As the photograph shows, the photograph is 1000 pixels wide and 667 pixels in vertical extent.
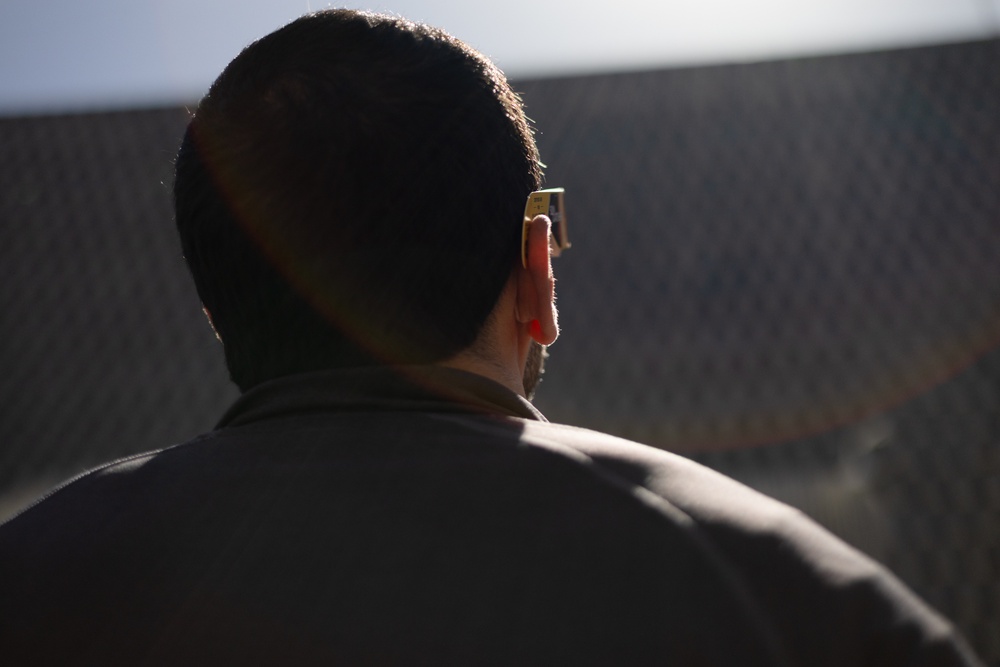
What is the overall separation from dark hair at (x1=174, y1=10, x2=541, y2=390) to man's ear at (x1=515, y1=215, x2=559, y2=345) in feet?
0.08

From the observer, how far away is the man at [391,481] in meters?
0.73

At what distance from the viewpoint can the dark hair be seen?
1003 mm

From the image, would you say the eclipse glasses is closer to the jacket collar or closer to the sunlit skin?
the sunlit skin

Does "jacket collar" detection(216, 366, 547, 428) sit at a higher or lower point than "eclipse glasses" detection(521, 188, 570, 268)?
lower

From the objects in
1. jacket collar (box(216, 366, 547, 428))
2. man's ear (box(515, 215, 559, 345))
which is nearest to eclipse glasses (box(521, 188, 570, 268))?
man's ear (box(515, 215, 559, 345))

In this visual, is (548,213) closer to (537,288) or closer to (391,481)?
(537,288)

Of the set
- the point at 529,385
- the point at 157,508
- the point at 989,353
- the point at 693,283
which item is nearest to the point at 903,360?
the point at 989,353

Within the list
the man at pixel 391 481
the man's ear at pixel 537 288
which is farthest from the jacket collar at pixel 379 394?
the man's ear at pixel 537 288

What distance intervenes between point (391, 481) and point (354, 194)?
33 centimetres

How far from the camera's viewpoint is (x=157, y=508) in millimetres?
875

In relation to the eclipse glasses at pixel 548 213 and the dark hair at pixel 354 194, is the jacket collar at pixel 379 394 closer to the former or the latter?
the dark hair at pixel 354 194

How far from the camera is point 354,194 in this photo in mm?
995

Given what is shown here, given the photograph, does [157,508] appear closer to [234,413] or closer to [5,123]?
[234,413]

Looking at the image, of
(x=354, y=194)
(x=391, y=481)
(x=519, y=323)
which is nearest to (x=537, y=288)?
(x=519, y=323)
